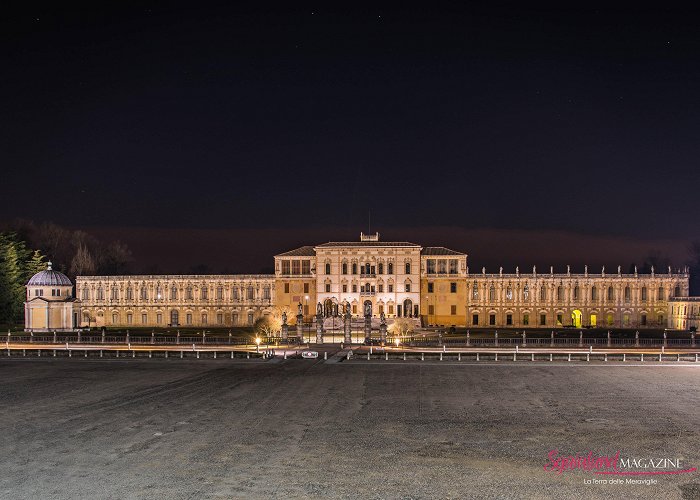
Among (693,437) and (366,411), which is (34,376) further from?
(693,437)

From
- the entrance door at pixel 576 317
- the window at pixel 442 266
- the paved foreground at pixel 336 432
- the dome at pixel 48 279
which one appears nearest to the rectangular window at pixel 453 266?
the window at pixel 442 266

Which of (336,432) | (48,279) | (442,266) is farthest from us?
(442,266)

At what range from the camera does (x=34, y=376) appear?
47344 millimetres

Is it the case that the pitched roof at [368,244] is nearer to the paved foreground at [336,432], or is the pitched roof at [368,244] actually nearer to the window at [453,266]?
the window at [453,266]

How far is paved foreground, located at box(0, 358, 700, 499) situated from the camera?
907 inches

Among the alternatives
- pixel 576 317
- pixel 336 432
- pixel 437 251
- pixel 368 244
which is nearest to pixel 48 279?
Result: pixel 368 244

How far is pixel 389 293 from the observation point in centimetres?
11375

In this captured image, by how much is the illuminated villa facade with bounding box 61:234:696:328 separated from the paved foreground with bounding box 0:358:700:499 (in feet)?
212

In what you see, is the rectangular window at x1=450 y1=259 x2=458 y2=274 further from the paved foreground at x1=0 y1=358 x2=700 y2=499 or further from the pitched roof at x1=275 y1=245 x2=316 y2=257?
the paved foreground at x1=0 y1=358 x2=700 y2=499

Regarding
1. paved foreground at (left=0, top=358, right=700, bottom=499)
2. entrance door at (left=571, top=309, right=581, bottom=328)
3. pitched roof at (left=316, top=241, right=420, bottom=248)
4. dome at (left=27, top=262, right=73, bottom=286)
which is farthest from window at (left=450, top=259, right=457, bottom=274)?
paved foreground at (left=0, top=358, right=700, bottom=499)

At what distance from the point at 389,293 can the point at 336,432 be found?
275 ft

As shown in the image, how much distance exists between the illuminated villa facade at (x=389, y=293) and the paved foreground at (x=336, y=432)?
64.6 metres

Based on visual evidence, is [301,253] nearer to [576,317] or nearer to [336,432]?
[576,317]

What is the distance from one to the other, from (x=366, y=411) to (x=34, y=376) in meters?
23.2
